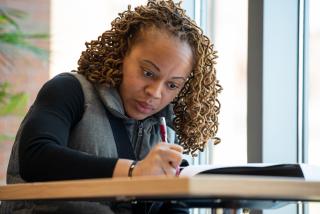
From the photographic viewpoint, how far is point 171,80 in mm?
1616

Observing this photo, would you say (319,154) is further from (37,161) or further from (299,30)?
(37,161)

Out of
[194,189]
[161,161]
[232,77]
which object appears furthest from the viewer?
[232,77]

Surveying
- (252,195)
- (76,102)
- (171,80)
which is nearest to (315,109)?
(171,80)

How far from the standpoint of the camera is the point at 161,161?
114 centimetres

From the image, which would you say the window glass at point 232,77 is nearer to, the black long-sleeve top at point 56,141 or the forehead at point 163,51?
the forehead at point 163,51

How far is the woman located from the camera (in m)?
1.34

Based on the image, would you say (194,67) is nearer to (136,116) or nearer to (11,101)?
(136,116)

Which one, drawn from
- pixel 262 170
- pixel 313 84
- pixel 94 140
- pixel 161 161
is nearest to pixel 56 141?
pixel 94 140

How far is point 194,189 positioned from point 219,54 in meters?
1.76

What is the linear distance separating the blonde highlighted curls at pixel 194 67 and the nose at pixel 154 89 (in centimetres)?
10

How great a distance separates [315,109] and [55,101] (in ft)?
3.49

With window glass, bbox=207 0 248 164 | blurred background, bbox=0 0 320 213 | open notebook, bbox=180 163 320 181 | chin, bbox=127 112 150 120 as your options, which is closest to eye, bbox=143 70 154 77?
chin, bbox=127 112 150 120

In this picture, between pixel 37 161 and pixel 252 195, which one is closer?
pixel 252 195

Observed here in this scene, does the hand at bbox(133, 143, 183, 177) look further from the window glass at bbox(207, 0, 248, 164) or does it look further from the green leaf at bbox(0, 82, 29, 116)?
the green leaf at bbox(0, 82, 29, 116)
